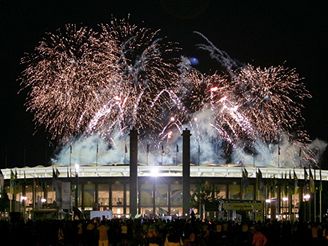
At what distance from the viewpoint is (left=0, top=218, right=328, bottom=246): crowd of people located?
29802 mm

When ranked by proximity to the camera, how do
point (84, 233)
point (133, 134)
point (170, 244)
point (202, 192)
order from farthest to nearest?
point (202, 192)
point (133, 134)
point (84, 233)
point (170, 244)

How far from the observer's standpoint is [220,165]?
359ft

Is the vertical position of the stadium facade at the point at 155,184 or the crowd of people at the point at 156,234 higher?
the stadium facade at the point at 155,184

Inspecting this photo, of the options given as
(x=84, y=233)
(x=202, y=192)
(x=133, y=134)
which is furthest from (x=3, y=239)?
(x=202, y=192)

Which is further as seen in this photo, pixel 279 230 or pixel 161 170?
pixel 161 170

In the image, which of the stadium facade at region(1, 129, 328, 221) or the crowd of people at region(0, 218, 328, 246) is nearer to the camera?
the crowd of people at region(0, 218, 328, 246)

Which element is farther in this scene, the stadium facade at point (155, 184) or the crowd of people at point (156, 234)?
the stadium facade at point (155, 184)

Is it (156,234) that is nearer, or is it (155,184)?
(156,234)

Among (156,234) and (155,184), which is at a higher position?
(155,184)

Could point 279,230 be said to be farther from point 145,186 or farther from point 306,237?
point 145,186

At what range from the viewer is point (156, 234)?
27.7 metres

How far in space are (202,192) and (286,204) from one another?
1536 cm

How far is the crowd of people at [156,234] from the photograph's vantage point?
29.8 meters

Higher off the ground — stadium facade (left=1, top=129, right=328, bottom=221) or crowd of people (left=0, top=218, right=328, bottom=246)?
stadium facade (left=1, top=129, right=328, bottom=221)
